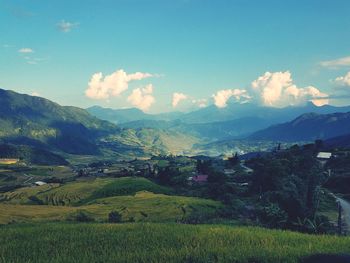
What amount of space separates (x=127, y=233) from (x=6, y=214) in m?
63.8

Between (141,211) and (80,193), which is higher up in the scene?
(141,211)

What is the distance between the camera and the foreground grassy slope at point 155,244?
32.6 metres

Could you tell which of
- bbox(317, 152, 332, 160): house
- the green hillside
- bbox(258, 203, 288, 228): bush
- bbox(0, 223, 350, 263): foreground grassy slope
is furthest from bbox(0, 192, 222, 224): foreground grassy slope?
bbox(317, 152, 332, 160): house

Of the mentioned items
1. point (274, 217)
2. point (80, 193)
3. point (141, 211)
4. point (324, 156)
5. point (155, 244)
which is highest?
point (155, 244)

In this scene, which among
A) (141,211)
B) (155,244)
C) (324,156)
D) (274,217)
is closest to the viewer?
(155,244)

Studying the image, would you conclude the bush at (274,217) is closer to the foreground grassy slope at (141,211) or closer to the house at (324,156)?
the foreground grassy slope at (141,211)

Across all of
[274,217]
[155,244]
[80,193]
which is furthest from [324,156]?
[155,244]

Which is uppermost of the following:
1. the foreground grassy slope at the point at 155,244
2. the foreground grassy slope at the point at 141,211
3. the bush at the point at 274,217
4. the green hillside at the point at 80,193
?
the foreground grassy slope at the point at 155,244

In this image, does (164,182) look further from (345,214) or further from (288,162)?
(345,214)

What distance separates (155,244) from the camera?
1497 inches

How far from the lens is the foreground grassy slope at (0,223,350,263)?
32.6 meters

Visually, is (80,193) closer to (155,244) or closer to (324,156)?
(324,156)

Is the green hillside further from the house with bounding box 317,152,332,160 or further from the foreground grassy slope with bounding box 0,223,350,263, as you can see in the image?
the foreground grassy slope with bounding box 0,223,350,263

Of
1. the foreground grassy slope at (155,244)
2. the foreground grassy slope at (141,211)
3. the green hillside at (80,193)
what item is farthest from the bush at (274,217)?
the green hillside at (80,193)
